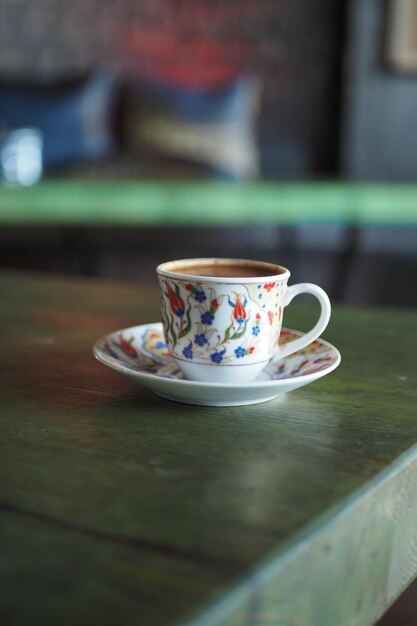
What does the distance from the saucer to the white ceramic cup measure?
2cm

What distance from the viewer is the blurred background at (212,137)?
212 cm

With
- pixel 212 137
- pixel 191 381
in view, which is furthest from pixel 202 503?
pixel 212 137

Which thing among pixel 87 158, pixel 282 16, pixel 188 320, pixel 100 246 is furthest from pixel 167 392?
pixel 282 16

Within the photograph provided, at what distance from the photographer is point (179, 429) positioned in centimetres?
47

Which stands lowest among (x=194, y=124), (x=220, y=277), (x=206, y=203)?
(x=206, y=203)

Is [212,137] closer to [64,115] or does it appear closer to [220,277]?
[64,115]

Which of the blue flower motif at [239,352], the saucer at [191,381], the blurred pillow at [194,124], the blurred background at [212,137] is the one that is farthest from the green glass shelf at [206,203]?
the blue flower motif at [239,352]

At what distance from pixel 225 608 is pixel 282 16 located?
12.7 feet

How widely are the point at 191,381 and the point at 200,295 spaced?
62mm

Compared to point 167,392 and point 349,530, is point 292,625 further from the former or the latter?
point 167,392

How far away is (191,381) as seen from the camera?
1.60ft

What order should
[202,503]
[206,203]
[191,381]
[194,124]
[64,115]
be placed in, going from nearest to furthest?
[202,503], [191,381], [206,203], [64,115], [194,124]

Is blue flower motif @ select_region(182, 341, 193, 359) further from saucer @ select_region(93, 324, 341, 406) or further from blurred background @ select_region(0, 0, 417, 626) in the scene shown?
blurred background @ select_region(0, 0, 417, 626)

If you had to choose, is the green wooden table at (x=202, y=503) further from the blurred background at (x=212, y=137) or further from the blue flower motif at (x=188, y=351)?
the blurred background at (x=212, y=137)
